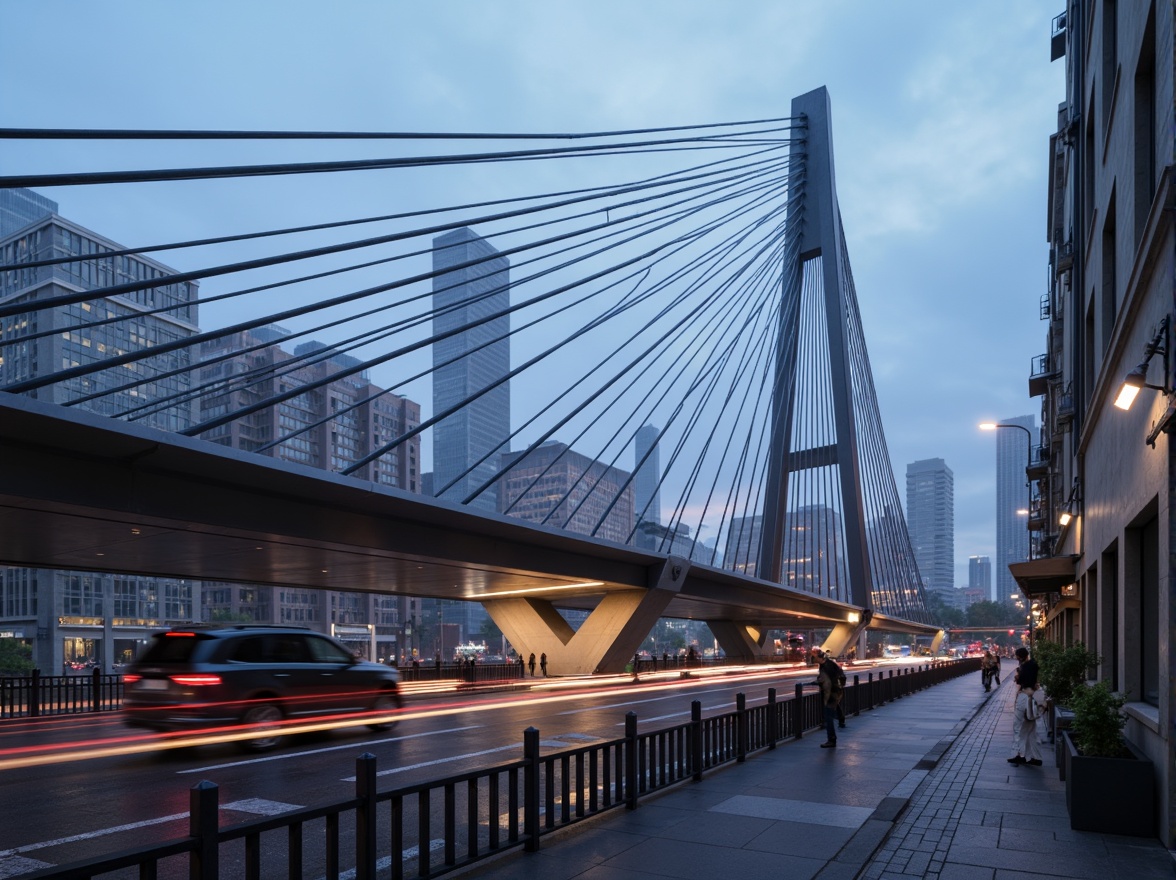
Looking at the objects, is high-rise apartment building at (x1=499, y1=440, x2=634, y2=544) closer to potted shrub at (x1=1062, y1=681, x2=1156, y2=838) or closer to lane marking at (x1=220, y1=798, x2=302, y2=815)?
lane marking at (x1=220, y1=798, x2=302, y2=815)

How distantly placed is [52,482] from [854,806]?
1344cm

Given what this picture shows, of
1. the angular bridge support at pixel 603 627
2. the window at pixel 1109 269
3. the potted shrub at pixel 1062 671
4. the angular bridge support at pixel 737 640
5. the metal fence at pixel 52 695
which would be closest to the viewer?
the potted shrub at pixel 1062 671

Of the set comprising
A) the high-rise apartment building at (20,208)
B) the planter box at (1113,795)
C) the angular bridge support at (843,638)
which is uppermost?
the high-rise apartment building at (20,208)

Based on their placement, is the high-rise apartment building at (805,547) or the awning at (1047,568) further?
the high-rise apartment building at (805,547)

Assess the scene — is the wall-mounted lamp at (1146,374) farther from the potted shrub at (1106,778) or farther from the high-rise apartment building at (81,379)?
the high-rise apartment building at (81,379)

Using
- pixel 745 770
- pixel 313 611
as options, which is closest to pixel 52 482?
pixel 745 770

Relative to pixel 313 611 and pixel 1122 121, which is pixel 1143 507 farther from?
pixel 313 611

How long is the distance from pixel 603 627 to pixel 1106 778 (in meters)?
29.1

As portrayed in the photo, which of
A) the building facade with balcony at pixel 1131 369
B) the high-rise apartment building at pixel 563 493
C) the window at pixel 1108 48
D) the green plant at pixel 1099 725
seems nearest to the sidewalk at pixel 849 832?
the green plant at pixel 1099 725

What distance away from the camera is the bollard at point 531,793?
26.4ft

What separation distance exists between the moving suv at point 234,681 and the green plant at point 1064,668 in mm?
12010

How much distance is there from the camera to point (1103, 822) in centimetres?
901

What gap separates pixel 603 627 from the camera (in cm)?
3750

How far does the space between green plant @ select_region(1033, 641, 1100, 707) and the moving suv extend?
12010 mm
